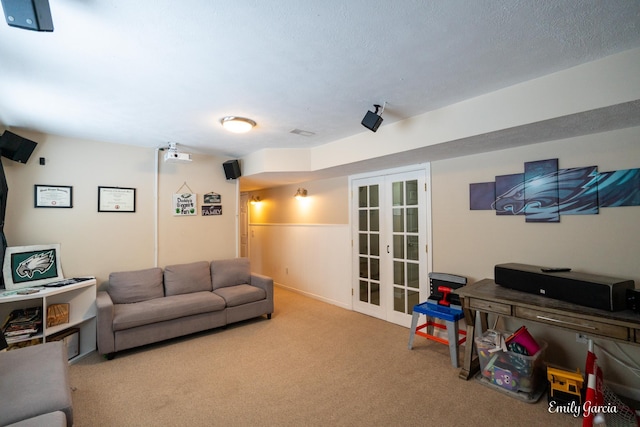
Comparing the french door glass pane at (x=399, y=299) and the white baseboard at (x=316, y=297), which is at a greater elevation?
the french door glass pane at (x=399, y=299)

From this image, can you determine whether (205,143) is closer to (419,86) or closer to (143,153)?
(143,153)

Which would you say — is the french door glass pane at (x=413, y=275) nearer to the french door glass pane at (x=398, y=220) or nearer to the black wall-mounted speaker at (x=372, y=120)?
the french door glass pane at (x=398, y=220)

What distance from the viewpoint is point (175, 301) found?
3.35 meters

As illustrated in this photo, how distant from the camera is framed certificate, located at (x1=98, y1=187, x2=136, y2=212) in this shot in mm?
3590

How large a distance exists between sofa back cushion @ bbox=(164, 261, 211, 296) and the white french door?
7.26 ft

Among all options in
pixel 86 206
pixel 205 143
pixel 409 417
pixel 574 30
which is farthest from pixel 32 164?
pixel 574 30

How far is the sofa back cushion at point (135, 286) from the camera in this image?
3379 millimetres

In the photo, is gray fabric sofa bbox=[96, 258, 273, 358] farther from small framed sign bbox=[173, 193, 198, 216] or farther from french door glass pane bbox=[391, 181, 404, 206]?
french door glass pane bbox=[391, 181, 404, 206]

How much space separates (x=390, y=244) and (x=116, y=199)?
371 centimetres

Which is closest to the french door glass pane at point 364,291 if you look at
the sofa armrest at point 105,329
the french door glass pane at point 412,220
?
the french door glass pane at point 412,220

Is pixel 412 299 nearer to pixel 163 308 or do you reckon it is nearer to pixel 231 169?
pixel 163 308

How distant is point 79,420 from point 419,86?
3562 mm

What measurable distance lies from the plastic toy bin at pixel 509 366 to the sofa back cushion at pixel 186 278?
3.38 m

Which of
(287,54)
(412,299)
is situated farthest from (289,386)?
(287,54)
